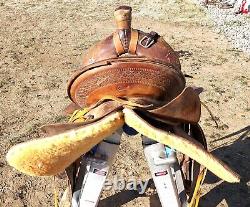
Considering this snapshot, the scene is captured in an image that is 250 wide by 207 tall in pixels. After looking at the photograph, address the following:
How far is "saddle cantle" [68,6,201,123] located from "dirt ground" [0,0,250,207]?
1537 millimetres

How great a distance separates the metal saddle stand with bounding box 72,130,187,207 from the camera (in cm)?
276

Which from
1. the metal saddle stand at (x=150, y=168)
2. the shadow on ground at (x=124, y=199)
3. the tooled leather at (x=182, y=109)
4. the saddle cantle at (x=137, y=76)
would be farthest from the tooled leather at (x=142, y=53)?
the shadow on ground at (x=124, y=199)

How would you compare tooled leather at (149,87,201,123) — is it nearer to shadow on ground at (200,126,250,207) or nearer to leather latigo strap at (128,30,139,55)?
leather latigo strap at (128,30,139,55)

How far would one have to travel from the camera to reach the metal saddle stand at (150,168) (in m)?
2.76

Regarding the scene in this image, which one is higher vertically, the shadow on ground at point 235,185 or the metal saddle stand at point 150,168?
the metal saddle stand at point 150,168

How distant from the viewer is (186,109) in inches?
93.7

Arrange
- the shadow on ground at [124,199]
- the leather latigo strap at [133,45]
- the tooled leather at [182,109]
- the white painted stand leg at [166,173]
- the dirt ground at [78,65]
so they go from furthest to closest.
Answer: the dirt ground at [78,65] < the shadow on ground at [124,199] < the white painted stand leg at [166,173] < the leather latigo strap at [133,45] < the tooled leather at [182,109]

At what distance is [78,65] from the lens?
6.39 metres

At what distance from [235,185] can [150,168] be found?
145 centimetres

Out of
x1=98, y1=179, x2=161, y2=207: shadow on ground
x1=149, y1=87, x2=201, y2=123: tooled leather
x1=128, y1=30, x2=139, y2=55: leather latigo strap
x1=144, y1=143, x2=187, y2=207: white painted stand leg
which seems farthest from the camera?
x1=98, y1=179, x2=161, y2=207: shadow on ground

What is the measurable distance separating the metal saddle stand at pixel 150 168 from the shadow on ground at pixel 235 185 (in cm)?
93

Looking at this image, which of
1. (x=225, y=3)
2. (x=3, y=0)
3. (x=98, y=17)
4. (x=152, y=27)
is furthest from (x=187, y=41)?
(x=3, y=0)

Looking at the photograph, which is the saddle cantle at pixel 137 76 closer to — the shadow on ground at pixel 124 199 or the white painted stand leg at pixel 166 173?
the white painted stand leg at pixel 166 173

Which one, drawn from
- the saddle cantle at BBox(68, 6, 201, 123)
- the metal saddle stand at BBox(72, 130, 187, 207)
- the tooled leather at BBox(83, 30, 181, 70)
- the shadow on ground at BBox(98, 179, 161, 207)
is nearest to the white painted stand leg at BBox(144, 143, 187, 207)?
the metal saddle stand at BBox(72, 130, 187, 207)
